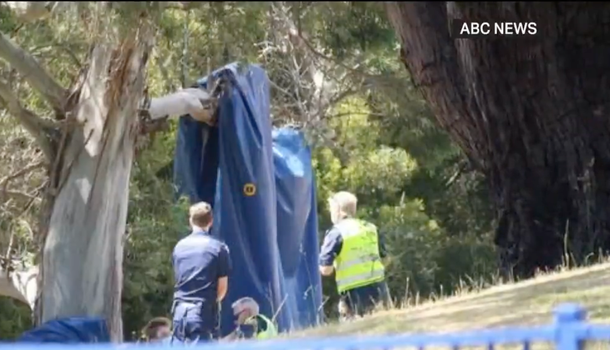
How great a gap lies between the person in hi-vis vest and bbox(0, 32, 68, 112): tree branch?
2.48 metres

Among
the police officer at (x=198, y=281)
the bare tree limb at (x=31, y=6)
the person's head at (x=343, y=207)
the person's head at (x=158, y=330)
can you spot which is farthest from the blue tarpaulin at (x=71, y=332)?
the bare tree limb at (x=31, y=6)

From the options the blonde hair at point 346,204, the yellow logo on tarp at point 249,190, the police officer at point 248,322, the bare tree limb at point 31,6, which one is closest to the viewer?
the bare tree limb at point 31,6

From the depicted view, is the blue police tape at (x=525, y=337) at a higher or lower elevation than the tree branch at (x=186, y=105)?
lower

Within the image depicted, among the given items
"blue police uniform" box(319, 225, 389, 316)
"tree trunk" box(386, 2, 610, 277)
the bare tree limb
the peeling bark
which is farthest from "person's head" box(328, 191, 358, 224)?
the bare tree limb

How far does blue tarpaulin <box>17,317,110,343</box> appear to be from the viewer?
871 centimetres

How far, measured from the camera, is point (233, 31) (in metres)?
10.3

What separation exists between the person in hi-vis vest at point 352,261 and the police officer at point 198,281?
5.78ft

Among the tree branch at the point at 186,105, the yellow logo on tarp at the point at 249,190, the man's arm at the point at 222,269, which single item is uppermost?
the tree branch at the point at 186,105

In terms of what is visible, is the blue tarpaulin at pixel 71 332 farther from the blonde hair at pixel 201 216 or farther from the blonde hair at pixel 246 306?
the blonde hair at pixel 246 306

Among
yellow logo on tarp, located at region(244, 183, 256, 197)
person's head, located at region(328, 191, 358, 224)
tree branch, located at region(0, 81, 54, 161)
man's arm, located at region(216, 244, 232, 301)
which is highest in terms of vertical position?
tree branch, located at region(0, 81, 54, 161)

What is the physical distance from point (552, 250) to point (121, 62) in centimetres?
404

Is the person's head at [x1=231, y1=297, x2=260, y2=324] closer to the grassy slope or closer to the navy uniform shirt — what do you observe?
the navy uniform shirt

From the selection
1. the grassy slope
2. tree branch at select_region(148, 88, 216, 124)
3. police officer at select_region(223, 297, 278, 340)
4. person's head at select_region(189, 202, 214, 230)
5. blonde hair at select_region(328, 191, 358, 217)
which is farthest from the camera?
tree branch at select_region(148, 88, 216, 124)

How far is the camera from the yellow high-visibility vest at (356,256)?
412 inches
